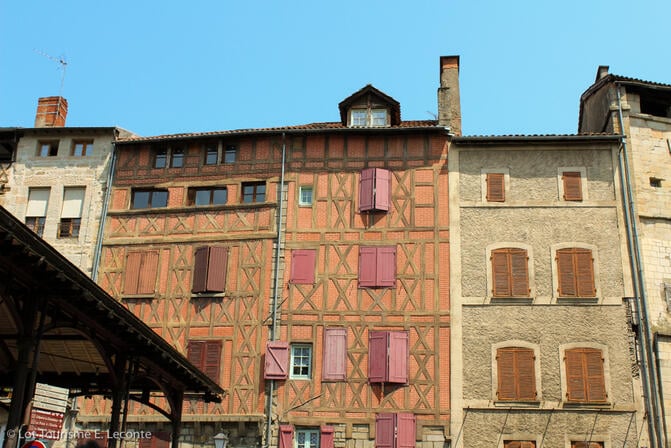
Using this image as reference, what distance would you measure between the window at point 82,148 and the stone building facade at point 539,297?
10074 mm

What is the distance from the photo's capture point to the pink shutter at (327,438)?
18.6 metres

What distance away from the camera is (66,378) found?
1412 centimetres

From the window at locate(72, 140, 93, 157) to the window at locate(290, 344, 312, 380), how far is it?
8303 millimetres

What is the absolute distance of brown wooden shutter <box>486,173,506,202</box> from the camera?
20.4m

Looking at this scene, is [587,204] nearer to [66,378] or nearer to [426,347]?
[426,347]

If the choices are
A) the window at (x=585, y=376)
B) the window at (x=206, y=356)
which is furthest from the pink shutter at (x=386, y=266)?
the window at (x=585, y=376)

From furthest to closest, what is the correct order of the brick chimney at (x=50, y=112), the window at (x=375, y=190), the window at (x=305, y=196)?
the brick chimney at (x=50, y=112)
the window at (x=305, y=196)
the window at (x=375, y=190)

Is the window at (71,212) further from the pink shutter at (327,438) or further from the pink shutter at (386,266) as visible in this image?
the pink shutter at (327,438)

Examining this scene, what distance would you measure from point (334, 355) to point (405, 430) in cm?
243

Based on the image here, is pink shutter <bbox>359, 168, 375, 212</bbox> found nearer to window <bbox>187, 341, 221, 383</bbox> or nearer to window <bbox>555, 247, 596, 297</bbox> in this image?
window <bbox>555, 247, 596, 297</bbox>

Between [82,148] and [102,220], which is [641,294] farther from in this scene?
[82,148]

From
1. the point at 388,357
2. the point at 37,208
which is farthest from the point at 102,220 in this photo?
the point at 388,357

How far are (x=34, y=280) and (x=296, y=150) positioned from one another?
1290 cm

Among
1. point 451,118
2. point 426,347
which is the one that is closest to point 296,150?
point 451,118
